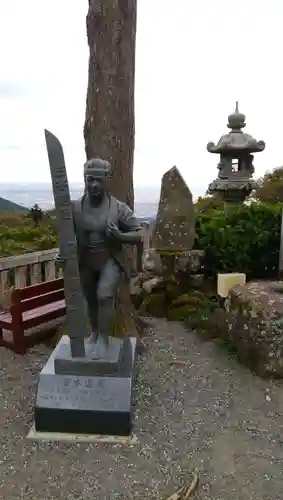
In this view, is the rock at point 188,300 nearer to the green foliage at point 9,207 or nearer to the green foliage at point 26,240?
the green foliage at point 26,240

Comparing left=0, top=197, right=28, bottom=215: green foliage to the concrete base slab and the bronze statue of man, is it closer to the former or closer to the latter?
the bronze statue of man

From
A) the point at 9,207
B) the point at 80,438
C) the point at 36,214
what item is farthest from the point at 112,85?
the point at 9,207

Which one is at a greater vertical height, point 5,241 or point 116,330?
point 5,241

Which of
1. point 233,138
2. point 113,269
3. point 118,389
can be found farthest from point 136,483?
point 233,138

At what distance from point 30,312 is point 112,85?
2.71m

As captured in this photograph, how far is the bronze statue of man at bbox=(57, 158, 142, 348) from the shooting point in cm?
325

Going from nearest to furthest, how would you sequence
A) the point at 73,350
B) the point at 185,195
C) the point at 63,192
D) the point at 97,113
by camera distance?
the point at 63,192 → the point at 73,350 → the point at 97,113 → the point at 185,195

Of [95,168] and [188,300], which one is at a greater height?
[95,168]

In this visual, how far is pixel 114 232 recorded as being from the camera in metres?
3.25

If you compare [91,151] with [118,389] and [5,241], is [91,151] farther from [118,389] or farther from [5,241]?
[5,241]

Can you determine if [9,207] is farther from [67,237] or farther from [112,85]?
[67,237]

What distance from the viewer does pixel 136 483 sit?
283 centimetres

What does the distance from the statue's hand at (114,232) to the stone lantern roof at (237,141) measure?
782cm

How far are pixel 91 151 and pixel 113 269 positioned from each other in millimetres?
1832
